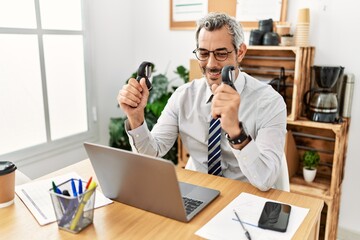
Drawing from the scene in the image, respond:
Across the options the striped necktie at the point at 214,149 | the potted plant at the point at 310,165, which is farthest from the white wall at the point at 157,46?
the striped necktie at the point at 214,149

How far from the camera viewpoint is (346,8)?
2.11 m

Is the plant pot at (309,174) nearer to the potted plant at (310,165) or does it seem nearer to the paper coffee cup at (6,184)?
the potted plant at (310,165)

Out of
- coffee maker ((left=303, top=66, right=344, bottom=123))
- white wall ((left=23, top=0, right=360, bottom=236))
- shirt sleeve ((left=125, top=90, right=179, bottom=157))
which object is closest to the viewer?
shirt sleeve ((left=125, top=90, right=179, bottom=157))

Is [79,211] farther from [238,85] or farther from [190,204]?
[238,85]

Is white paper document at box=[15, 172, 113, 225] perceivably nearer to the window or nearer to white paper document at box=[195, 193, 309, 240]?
white paper document at box=[195, 193, 309, 240]

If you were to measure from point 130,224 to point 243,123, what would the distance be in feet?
2.32

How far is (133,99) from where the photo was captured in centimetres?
134

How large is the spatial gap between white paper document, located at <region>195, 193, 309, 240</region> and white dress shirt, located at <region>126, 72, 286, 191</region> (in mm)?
131

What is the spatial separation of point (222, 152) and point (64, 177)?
677 millimetres

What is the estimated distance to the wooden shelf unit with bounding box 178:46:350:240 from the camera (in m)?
2.08

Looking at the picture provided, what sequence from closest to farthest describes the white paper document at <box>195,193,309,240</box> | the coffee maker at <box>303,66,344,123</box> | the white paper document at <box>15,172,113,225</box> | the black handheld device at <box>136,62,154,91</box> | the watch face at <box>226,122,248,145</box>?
the white paper document at <box>195,193,309,240</box>, the white paper document at <box>15,172,113,225</box>, the watch face at <box>226,122,248,145</box>, the black handheld device at <box>136,62,154,91</box>, the coffee maker at <box>303,66,344,123</box>

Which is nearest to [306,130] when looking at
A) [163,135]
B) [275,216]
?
[163,135]

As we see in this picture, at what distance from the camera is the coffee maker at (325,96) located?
6.76ft

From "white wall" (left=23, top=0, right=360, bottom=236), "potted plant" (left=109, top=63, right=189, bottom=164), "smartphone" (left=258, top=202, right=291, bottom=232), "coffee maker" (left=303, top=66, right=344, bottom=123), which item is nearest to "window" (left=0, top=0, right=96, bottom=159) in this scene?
"white wall" (left=23, top=0, right=360, bottom=236)
